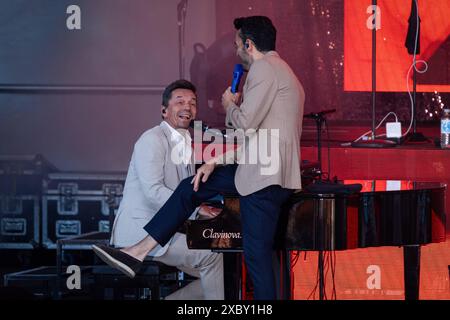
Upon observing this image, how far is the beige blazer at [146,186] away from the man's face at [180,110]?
0.33ft

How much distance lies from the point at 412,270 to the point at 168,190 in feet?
4.33

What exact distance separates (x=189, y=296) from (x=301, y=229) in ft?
2.53

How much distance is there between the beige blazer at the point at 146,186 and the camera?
4.37m

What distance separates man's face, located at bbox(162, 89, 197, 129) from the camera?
4.60 metres

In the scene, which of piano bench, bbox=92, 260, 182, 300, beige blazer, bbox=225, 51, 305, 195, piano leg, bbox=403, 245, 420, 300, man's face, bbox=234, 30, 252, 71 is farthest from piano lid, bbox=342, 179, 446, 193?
piano bench, bbox=92, 260, 182, 300

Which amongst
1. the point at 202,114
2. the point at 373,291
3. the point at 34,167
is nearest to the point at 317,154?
the point at 373,291

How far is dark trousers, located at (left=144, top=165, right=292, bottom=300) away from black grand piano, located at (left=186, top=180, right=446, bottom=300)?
8 cm

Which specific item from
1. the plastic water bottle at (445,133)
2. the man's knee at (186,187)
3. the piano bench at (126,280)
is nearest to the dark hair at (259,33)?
the man's knee at (186,187)

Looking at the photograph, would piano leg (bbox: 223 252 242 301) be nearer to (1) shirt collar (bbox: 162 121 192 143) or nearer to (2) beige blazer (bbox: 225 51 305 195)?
(2) beige blazer (bbox: 225 51 305 195)

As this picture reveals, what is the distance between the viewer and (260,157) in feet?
12.6

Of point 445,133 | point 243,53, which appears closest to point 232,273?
point 243,53

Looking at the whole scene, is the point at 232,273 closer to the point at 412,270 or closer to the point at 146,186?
the point at 146,186

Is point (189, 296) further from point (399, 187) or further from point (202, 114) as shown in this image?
point (202, 114)

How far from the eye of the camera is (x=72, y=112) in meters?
7.04
